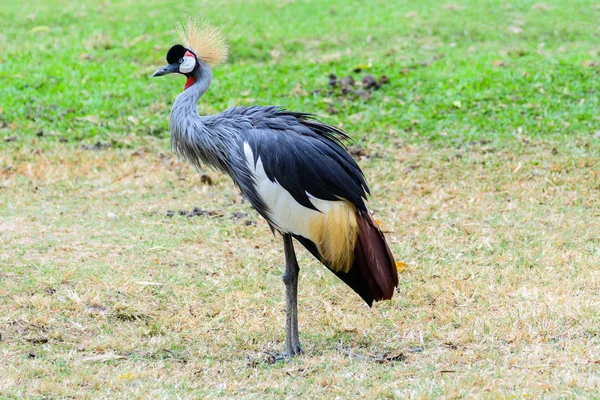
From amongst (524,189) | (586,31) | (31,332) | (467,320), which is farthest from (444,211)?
(586,31)

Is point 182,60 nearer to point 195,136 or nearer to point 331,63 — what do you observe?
point 195,136

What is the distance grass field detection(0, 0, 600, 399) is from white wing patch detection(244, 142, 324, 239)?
772 millimetres

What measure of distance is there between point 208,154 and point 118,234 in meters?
2.09

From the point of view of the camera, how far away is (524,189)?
736cm

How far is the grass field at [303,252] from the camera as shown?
4.46 metres

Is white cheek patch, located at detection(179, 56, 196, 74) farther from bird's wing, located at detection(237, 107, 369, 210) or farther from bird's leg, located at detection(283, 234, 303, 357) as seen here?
bird's leg, located at detection(283, 234, 303, 357)

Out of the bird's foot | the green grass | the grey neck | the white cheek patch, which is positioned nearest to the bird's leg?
the bird's foot

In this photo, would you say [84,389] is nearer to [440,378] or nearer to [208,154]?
[208,154]

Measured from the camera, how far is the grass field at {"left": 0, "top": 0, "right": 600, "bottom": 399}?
4465mm

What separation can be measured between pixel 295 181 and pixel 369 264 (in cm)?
64

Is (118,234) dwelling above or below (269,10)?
below

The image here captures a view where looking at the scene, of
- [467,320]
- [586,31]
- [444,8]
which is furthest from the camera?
[444,8]

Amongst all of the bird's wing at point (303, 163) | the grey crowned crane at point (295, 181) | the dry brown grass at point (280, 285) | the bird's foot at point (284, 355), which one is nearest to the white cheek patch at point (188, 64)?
the grey crowned crane at point (295, 181)

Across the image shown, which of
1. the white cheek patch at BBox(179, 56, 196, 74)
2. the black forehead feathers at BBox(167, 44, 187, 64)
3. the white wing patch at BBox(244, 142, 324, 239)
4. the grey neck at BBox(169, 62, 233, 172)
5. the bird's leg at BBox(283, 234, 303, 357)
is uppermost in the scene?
the black forehead feathers at BBox(167, 44, 187, 64)
